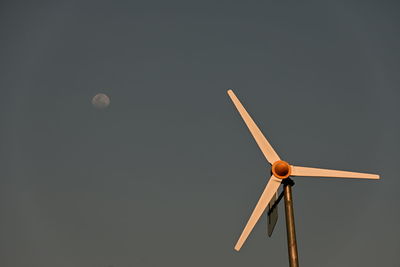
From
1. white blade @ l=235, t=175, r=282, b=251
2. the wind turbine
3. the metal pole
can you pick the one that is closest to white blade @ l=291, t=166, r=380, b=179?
the wind turbine

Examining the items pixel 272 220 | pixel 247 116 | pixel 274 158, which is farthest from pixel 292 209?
pixel 247 116

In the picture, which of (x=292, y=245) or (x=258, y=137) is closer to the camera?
(x=292, y=245)

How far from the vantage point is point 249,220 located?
3678 cm

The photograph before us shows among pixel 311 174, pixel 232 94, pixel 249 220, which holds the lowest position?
pixel 249 220

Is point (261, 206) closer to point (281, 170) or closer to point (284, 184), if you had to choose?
point (284, 184)

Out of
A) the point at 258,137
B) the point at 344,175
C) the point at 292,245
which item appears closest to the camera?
the point at 292,245

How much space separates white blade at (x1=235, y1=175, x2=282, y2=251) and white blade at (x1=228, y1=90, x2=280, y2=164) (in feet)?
6.86

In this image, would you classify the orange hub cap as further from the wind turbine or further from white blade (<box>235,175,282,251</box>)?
white blade (<box>235,175,282,251</box>)

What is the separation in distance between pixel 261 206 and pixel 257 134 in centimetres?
672

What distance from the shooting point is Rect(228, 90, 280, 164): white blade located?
38.1 metres

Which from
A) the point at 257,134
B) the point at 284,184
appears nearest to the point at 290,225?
the point at 284,184

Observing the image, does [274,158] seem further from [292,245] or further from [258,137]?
[292,245]

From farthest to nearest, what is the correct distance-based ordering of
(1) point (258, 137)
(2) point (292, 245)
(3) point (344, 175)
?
(1) point (258, 137), (3) point (344, 175), (2) point (292, 245)

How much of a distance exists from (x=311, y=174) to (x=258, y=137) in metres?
5.66
